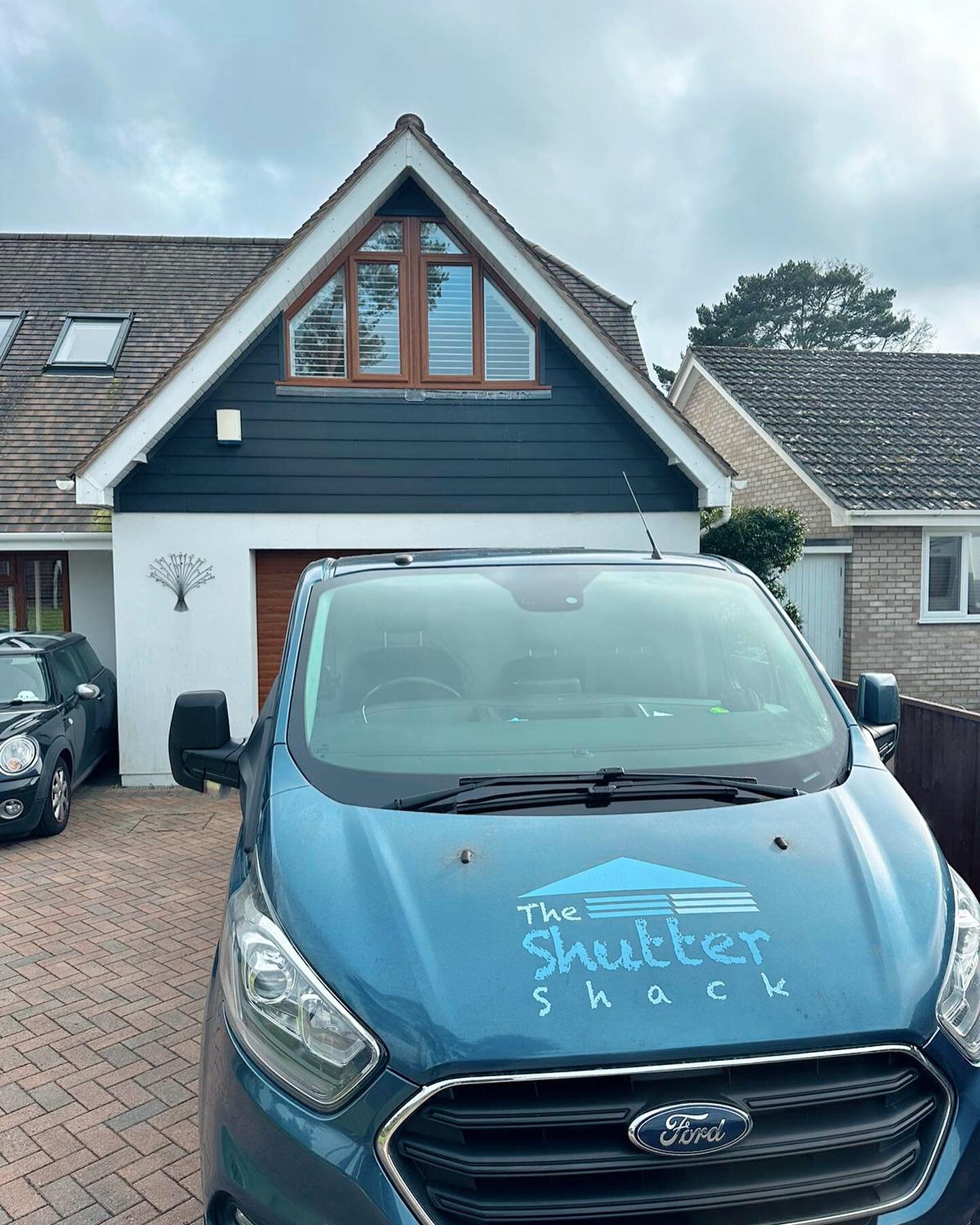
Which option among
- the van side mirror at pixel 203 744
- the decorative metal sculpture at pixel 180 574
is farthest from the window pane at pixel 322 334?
the van side mirror at pixel 203 744

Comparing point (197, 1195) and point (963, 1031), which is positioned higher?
point (963, 1031)

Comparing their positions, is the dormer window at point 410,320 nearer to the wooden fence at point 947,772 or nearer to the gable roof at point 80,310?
the gable roof at point 80,310

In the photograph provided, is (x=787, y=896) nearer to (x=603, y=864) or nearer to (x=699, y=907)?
(x=699, y=907)

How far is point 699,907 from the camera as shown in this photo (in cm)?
197

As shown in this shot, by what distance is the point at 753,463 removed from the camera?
55.0ft

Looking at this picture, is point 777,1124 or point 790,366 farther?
point 790,366

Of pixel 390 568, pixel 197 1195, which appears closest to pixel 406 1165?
pixel 197 1195

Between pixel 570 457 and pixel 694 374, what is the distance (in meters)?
10.8

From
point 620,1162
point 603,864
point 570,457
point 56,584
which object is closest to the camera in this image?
point 620,1162

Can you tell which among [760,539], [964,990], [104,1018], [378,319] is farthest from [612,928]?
[760,539]

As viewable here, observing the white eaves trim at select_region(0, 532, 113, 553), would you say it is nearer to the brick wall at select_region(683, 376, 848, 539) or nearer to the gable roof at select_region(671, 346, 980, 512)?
the brick wall at select_region(683, 376, 848, 539)

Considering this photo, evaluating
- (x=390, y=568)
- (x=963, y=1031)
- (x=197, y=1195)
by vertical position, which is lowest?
(x=197, y=1195)

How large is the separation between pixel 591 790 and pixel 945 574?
13270 millimetres

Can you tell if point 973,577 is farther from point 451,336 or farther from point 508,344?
point 451,336
